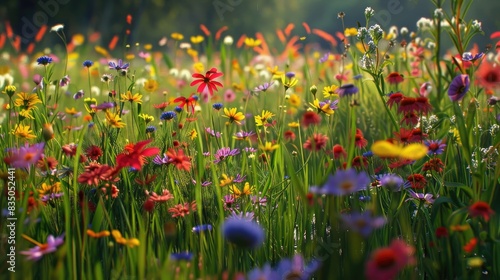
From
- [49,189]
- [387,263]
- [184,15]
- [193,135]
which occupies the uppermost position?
[184,15]

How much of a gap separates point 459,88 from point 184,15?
78.9 feet

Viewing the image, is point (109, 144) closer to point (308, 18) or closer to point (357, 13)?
point (357, 13)

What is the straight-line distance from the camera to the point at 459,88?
161 centimetres

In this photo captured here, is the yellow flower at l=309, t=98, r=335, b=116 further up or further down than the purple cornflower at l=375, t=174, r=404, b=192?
further up

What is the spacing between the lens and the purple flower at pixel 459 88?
1587mm

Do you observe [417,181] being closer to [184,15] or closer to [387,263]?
[387,263]

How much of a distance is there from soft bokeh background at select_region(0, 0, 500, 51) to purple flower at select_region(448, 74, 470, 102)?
24.8 ft

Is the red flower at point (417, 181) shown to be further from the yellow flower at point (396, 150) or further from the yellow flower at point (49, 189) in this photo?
the yellow flower at point (49, 189)

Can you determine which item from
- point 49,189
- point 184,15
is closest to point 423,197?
point 49,189

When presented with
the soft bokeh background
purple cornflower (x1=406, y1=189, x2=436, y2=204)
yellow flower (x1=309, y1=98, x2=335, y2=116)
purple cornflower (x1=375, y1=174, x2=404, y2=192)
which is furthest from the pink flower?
the soft bokeh background

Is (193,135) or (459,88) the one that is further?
(193,135)

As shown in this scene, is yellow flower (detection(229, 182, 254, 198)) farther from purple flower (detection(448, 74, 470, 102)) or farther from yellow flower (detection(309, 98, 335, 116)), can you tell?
purple flower (detection(448, 74, 470, 102))

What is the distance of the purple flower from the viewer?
1587mm

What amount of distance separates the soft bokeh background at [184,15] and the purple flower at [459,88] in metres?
7.57
